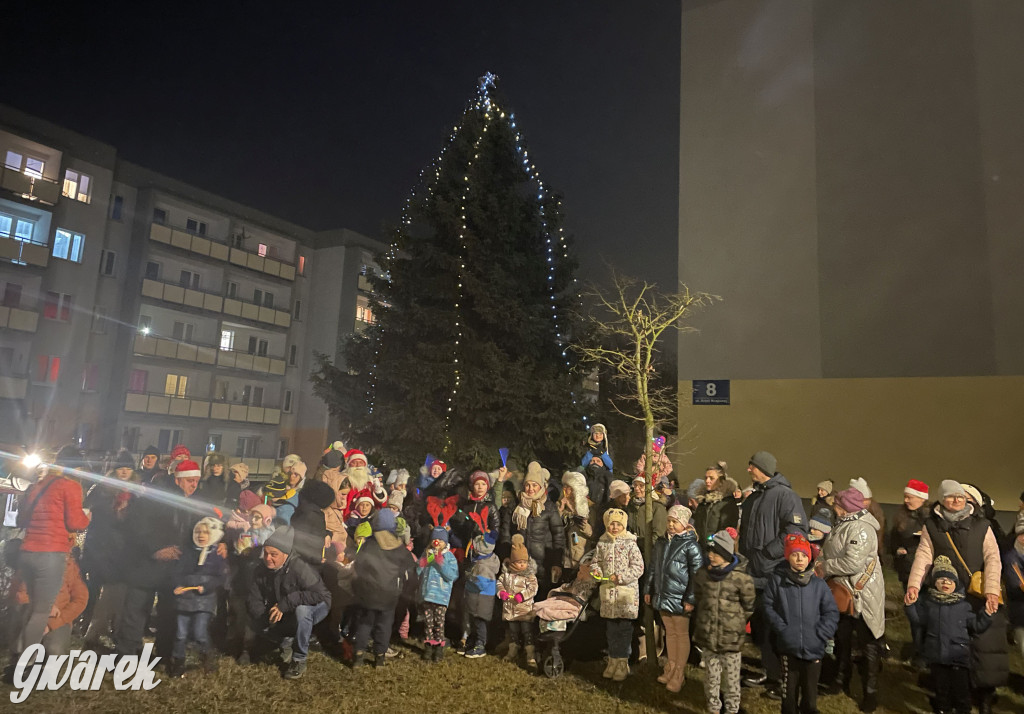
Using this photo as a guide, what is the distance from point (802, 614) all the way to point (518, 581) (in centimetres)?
277

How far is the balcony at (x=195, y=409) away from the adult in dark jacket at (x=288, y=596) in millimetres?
25936

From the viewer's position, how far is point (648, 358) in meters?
7.41

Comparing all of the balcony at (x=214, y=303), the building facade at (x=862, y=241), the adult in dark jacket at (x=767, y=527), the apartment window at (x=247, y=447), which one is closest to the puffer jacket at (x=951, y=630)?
the adult in dark jacket at (x=767, y=527)

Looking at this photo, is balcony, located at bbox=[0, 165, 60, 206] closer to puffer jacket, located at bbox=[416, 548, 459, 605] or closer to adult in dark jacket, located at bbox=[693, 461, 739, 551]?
puffer jacket, located at bbox=[416, 548, 459, 605]

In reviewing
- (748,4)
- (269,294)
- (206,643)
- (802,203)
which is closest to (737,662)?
(206,643)

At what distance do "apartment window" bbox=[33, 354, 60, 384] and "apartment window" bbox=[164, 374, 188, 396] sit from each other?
17.0 ft

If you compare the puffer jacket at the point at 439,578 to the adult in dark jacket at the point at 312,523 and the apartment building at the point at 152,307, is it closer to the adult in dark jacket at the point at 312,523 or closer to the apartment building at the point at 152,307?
the adult in dark jacket at the point at 312,523

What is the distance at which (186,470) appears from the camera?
675cm

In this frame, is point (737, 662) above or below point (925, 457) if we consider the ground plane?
below

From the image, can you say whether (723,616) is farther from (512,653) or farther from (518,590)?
(512,653)

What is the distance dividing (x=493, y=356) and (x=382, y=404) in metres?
2.80

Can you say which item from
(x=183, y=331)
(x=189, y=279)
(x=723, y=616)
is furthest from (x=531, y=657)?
(x=189, y=279)

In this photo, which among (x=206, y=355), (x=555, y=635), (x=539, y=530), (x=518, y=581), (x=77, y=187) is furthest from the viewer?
(x=206, y=355)

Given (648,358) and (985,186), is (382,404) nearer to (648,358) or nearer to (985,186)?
(648,358)
